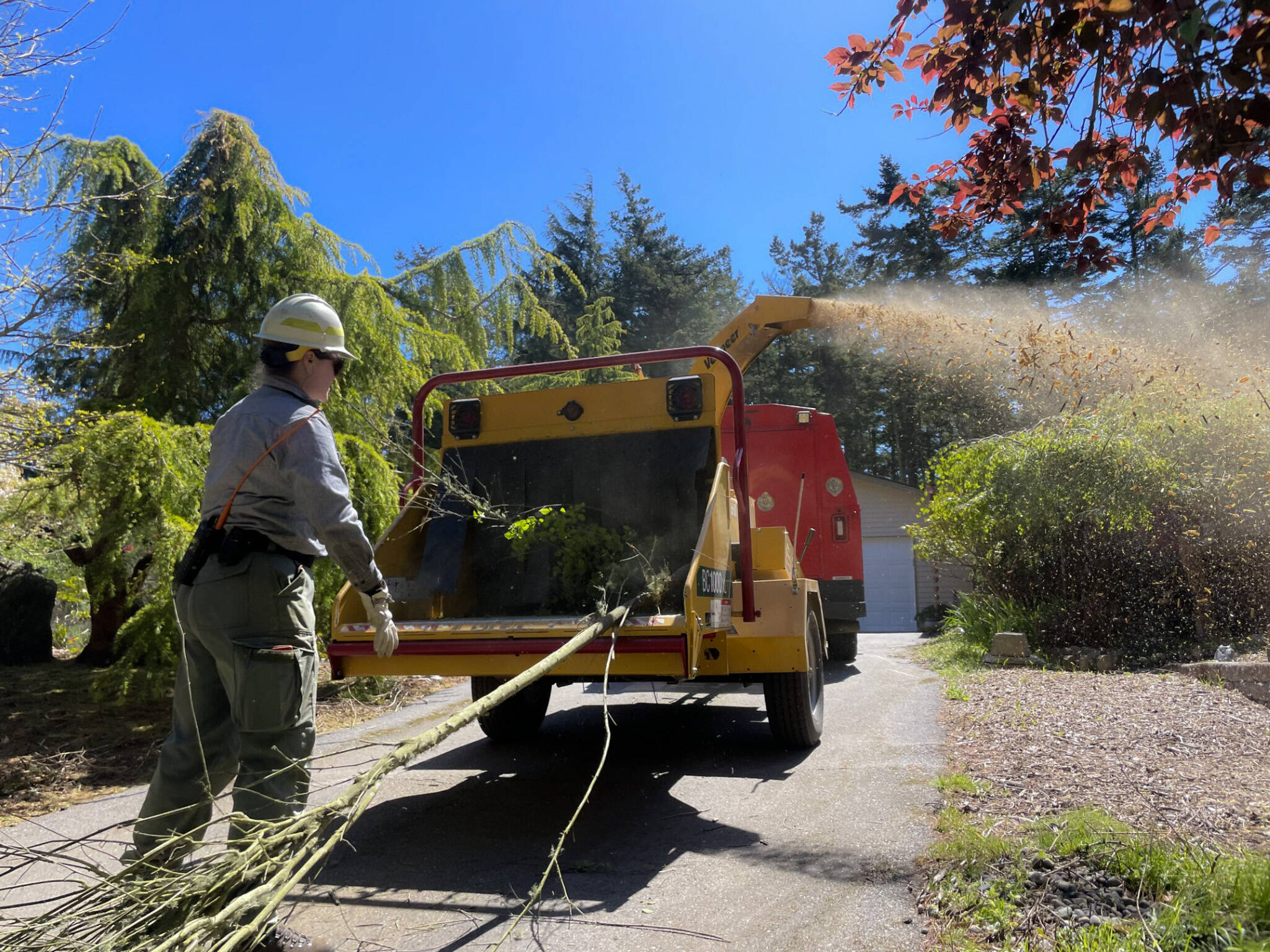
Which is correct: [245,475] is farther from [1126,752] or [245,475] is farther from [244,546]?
[1126,752]

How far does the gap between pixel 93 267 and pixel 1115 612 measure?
10.3 metres

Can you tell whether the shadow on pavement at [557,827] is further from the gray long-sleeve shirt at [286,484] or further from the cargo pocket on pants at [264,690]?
the gray long-sleeve shirt at [286,484]

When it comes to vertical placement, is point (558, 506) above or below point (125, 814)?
above

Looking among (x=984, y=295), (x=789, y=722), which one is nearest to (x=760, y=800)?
(x=789, y=722)

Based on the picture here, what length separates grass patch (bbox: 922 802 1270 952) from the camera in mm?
2568

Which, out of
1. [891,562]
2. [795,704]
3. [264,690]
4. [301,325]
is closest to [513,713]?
[795,704]

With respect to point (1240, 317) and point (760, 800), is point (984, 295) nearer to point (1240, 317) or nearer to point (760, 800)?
point (1240, 317)

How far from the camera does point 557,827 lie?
461 centimetres

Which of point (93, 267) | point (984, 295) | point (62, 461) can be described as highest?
point (984, 295)

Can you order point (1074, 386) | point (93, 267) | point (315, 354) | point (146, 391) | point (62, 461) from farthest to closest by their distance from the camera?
point (1074, 386), point (146, 391), point (93, 267), point (62, 461), point (315, 354)

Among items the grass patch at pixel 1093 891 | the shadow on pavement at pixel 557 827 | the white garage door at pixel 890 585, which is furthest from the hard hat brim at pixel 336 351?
the white garage door at pixel 890 585

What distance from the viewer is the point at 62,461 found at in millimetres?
6195

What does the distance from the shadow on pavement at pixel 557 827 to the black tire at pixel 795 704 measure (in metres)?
0.15

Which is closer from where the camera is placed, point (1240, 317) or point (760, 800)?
point (760, 800)
